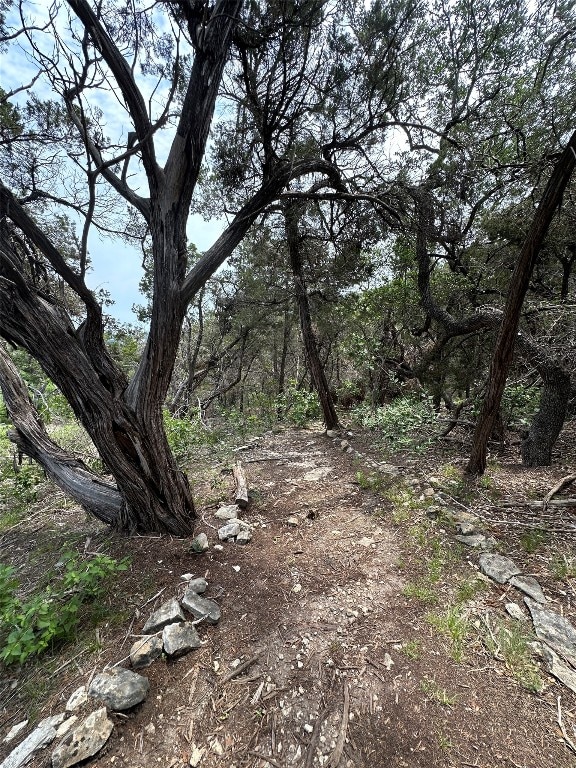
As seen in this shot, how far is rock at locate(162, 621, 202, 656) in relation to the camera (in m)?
1.65

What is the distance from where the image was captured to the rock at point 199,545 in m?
2.43

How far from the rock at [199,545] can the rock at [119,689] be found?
3.01ft

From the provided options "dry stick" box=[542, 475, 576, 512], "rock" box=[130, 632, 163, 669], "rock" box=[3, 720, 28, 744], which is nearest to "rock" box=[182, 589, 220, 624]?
"rock" box=[130, 632, 163, 669]

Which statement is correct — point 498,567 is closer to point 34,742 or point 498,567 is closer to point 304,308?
point 34,742

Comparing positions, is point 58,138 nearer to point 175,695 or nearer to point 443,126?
point 175,695

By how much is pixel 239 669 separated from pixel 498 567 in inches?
75.0

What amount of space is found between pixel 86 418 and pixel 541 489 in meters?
4.29

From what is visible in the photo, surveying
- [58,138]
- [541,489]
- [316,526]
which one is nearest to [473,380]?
[541,489]

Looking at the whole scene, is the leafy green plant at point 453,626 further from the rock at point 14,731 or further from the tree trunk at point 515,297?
the rock at point 14,731

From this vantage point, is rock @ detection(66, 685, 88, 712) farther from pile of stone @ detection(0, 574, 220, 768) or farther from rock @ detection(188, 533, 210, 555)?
rock @ detection(188, 533, 210, 555)

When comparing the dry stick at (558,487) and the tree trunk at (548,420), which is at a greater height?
the tree trunk at (548,420)

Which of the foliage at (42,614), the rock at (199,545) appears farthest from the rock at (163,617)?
the rock at (199,545)

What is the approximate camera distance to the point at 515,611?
1833 millimetres

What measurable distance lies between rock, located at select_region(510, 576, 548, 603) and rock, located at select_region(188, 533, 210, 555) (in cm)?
229
